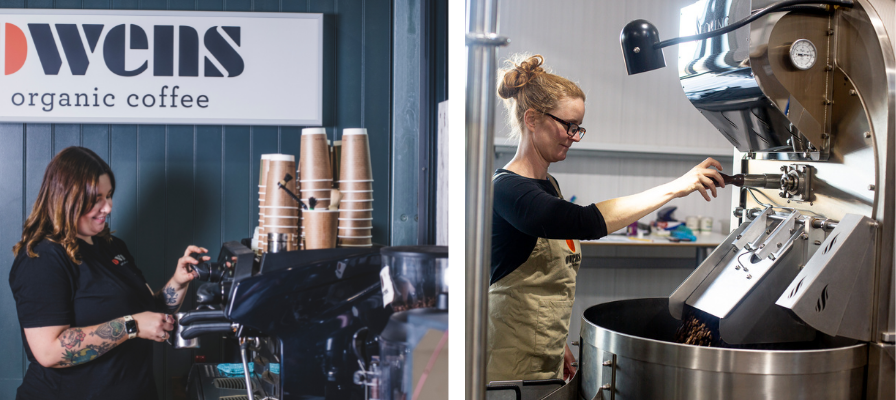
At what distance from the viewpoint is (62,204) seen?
1610mm

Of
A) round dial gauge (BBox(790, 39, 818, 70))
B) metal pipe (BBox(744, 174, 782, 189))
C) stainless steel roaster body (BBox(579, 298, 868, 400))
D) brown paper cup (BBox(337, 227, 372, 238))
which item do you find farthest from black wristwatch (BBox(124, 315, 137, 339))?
round dial gauge (BBox(790, 39, 818, 70))

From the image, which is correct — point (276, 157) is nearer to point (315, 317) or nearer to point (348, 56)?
point (348, 56)

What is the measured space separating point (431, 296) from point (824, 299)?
1008mm

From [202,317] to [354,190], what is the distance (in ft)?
1.94

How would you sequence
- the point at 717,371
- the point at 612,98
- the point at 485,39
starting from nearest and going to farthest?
1. the point at 485,39
2. the point at 717,371
3. the point at 612,98

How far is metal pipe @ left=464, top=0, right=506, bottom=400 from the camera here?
2.34 feet

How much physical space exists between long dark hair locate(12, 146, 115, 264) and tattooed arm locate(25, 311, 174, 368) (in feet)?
0.66

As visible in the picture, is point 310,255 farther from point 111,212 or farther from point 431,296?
point 111,212

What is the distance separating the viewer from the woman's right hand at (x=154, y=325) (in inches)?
65.6

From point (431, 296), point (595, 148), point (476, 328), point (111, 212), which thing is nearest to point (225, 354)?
point (111, 212)

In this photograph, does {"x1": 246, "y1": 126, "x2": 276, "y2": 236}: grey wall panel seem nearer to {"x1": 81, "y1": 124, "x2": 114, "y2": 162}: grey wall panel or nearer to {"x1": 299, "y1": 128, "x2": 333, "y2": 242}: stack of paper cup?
{"x1": 299, "y1": 128, "x2": 333, "y2": 242}: stack of paper cup

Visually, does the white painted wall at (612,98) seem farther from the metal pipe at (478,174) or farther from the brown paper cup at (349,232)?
the metal pipe at (478,174)

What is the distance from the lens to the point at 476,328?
736 millimetres

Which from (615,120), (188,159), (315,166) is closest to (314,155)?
(315,166)
